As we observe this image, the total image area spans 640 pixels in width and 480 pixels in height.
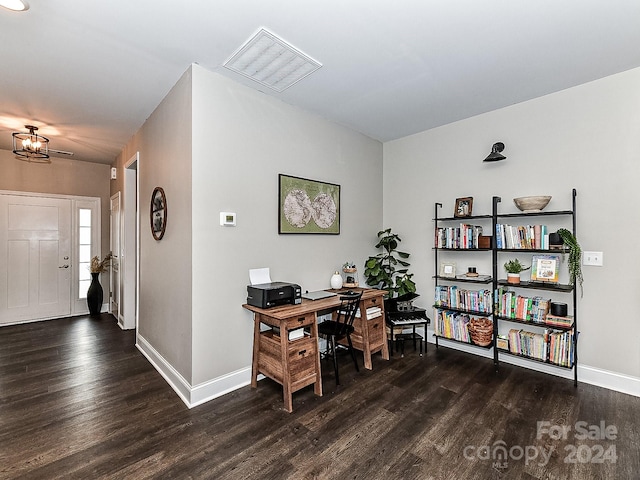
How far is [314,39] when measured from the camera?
84.1 inches

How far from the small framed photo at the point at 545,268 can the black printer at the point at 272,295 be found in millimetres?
2256

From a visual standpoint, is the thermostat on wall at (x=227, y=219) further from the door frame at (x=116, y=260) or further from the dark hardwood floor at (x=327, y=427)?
the door frame at (x=116, y=260)

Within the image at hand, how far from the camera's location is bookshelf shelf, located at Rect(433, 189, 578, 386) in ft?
9.04

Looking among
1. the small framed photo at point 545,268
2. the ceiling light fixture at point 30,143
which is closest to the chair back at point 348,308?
the small framed photo at point 545,268

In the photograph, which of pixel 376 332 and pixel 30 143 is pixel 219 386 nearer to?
pixel 376 332

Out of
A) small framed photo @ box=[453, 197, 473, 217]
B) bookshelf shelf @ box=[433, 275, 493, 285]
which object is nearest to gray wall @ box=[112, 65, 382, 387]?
bookshelf shelf @ box=[433, 275, 493, 285]

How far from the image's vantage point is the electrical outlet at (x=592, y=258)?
2723 mm

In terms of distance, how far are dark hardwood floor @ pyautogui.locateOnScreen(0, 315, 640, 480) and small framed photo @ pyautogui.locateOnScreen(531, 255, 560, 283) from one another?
36.7 inches

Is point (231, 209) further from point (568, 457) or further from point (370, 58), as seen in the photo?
point (568, 457)

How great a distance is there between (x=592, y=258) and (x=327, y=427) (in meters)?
2.73

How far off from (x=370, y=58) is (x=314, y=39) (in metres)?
0.49

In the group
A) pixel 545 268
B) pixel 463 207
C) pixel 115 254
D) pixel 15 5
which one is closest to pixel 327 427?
pixel 545 268

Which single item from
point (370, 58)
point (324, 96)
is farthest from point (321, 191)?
point (370, 58)

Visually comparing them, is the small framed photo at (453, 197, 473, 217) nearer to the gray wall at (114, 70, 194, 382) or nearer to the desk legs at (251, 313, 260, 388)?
the desk legs at (251, 313, 260, 388)
